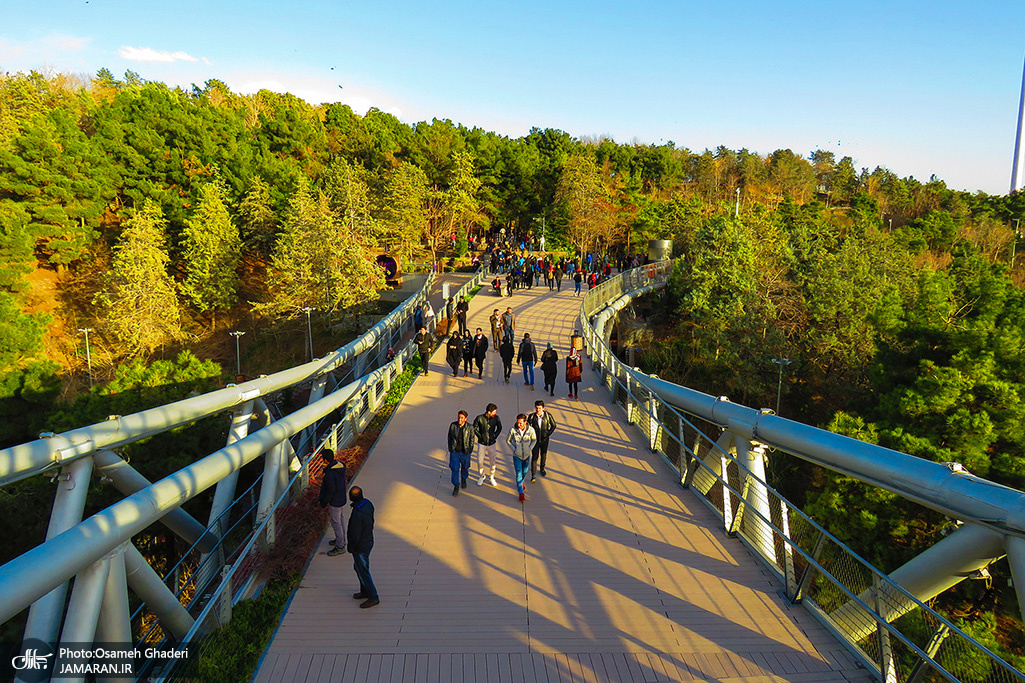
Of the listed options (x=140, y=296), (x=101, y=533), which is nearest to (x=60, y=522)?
(x=101, y=533)

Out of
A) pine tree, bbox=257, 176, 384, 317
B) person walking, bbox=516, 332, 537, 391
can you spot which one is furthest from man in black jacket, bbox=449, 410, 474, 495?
pine tree, bbox=257, 176, 384, 317

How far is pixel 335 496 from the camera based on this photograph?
6.53 m

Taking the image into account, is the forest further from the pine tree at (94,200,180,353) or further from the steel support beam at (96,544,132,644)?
the steel support beam at (96,544,132,644)

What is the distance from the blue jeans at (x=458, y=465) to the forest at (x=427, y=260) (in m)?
8.76

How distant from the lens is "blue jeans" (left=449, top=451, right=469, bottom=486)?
8.13 m

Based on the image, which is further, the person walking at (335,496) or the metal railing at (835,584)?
the person walking at (335,496)

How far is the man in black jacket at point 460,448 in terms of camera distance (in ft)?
25.9

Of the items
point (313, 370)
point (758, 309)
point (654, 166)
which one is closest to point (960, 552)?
point (313, 370)

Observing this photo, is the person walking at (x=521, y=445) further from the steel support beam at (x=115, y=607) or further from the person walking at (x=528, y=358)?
the person walking at (x=528, y=358)

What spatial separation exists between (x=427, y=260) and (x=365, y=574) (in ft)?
147

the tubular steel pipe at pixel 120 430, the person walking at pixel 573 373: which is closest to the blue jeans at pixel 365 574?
the tubular steel pipe at pixel 120 430

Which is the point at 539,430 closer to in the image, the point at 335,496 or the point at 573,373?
the point at 335,496

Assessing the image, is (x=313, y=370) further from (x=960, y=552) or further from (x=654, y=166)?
(x=654, y=166)

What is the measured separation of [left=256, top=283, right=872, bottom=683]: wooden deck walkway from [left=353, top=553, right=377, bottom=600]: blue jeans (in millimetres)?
161
